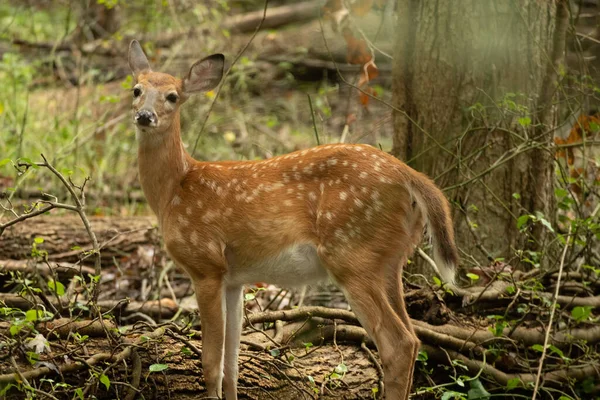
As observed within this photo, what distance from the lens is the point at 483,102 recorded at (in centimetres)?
616

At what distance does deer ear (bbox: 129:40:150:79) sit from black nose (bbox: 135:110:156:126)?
0.68 metres

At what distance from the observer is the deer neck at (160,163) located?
5.13 m

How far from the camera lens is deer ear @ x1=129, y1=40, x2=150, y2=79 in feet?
17.9

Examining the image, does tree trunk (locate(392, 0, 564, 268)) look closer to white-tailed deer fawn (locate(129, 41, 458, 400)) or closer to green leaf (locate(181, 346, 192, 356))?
white-tailed deer fawn (locate(129, 41, 458, 400))

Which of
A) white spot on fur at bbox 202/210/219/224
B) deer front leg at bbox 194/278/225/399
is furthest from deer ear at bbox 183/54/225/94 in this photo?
deer front leg at bbox 194/278/225/399

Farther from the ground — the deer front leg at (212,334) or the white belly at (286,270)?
the white belly at (286,270)

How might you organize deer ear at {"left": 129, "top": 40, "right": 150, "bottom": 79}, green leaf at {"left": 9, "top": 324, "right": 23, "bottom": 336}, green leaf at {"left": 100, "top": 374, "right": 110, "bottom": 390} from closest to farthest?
1. green leaf at {"left": 9, "top": 324, "right": 23, "bottom": 336}
2. green leaf at {"left": 100, "top": 374, "right": 110, "bottom": 390}
3. deer ear at {"left": 129, "top": 40, "right": 150, "bottom": 79}

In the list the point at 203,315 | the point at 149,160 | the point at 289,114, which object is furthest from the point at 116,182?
the point at 203,315

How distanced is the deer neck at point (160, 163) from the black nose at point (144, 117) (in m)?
0.26

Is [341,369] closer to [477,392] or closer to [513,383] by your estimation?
[477,392]

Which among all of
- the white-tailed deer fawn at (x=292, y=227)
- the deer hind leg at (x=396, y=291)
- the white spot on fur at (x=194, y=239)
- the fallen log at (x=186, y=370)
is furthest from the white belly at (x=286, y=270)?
the fallen log at (x=186, y=370)

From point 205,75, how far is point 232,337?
1.54 meters

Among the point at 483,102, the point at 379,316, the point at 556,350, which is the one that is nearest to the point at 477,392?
the point at 556,350

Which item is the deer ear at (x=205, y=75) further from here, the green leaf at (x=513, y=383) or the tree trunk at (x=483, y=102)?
the green leaf at (x=513, y=383)
